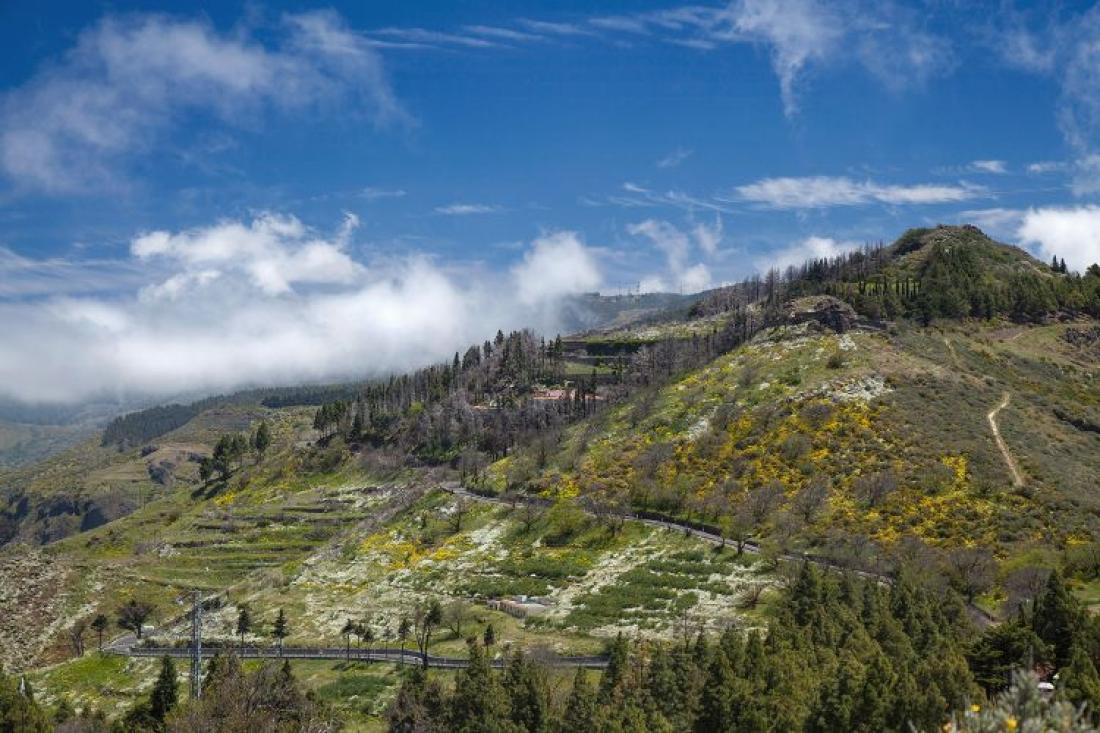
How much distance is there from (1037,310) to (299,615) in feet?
508

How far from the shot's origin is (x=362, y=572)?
11375 cm

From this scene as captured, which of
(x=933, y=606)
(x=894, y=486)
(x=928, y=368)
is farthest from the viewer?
(x=928, y=368)

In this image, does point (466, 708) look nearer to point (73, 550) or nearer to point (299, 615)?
point (299, 615)

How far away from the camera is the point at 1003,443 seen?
107m

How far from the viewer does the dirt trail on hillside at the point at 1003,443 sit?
97031 mm

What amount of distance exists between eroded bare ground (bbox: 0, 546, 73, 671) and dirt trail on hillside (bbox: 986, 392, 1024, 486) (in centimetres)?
12775

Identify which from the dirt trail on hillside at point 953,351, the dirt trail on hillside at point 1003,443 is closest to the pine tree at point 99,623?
the dirt trail on hillside at point 1003,443

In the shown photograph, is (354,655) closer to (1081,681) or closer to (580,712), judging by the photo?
(580,712)

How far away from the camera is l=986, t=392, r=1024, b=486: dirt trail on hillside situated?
97031mm

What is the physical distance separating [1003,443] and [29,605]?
143 metres

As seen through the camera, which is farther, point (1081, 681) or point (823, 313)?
point (823, 313)

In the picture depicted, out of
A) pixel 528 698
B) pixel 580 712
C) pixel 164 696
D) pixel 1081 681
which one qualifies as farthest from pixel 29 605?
pixel 1081 681

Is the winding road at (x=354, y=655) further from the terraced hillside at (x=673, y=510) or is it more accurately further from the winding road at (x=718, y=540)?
the winding road at (x=718, y=540)

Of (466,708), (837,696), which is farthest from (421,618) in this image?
(837,696)
